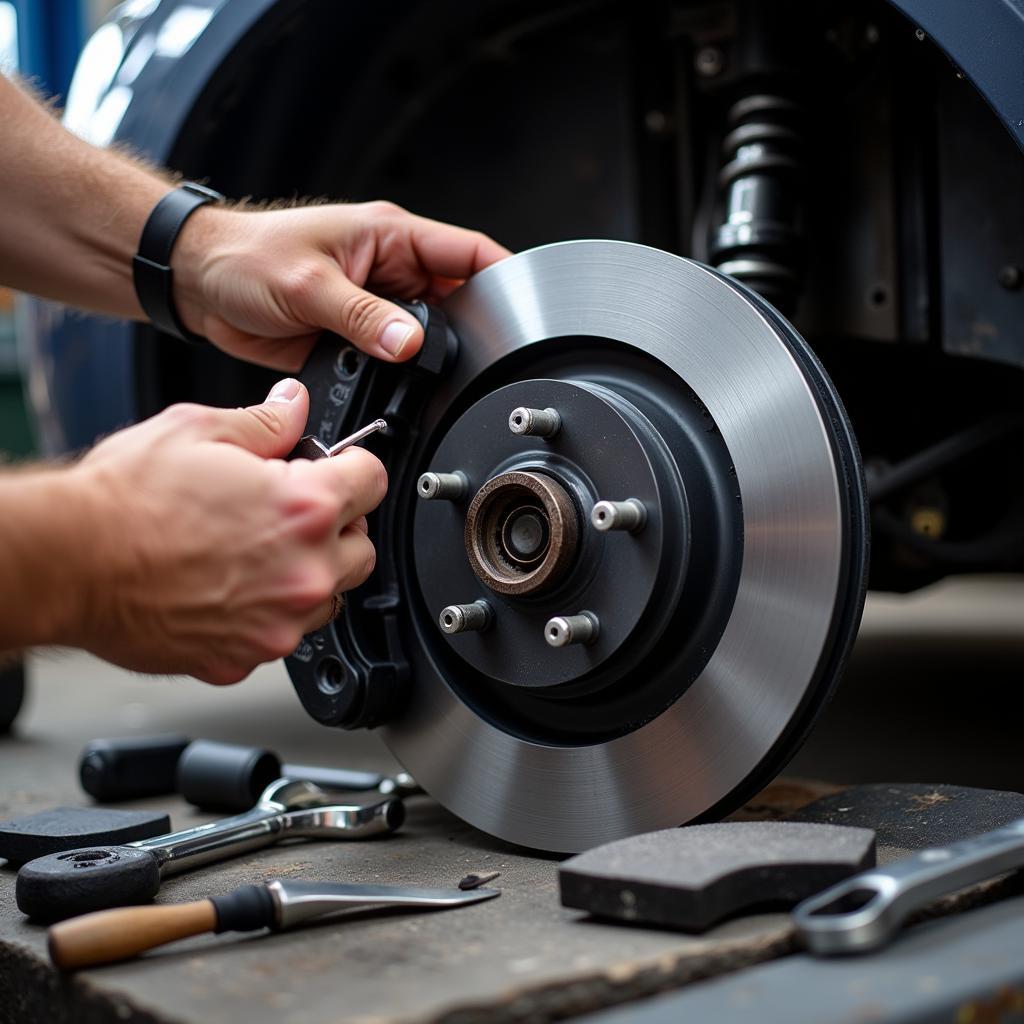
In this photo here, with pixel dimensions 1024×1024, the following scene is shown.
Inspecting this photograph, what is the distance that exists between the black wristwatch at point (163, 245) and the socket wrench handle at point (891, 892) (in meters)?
0.87

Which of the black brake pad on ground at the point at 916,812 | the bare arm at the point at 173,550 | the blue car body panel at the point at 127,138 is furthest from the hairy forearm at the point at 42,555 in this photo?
the blue car body panel at the point at 127,138

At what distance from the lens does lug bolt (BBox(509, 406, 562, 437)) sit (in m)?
0.96

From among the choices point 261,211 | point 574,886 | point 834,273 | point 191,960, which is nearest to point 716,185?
point 834,273

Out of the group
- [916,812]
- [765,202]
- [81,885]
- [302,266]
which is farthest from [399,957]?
[765,202]

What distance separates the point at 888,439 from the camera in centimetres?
149

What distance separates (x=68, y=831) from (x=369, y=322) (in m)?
0.47

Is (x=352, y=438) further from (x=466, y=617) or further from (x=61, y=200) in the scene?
(x=61, y=200)

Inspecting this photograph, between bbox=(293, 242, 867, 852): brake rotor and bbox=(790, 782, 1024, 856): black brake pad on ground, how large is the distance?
0.12 m

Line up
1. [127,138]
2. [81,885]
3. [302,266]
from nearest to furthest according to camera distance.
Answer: [81,885]
[302,266]
[127,138]

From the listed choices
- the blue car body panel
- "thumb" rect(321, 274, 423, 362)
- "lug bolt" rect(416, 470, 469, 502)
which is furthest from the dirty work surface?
the blue car body panel

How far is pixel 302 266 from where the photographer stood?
1.16m

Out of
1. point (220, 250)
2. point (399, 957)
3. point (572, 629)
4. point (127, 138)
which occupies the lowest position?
point (399, 957)

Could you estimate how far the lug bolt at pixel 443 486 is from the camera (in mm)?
1007

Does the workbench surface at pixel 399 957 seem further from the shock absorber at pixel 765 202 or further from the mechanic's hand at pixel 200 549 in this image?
the shock absorber at pixel 765 202
